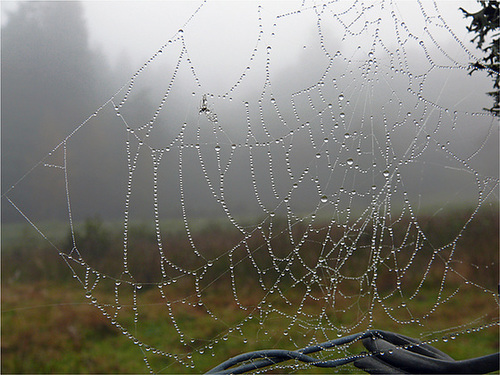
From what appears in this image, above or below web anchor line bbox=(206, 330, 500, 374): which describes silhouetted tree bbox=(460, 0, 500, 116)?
above

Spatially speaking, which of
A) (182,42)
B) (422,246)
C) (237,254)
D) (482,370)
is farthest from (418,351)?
(422,246)

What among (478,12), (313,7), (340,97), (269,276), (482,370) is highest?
(313,7)

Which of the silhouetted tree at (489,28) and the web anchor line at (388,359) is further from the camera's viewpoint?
the silhouetted tree at (489,28)

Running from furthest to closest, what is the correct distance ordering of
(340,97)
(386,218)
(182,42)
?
1. (386,218)
2. (340,97)
3. (182,42)

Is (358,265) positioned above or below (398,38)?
below

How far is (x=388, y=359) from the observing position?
514 millimetres

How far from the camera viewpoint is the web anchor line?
17.0 inches

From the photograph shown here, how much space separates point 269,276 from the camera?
1169 millimetres

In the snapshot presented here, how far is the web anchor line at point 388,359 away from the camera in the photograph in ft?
1.42

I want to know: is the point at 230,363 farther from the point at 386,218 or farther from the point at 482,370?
the point at 386,218

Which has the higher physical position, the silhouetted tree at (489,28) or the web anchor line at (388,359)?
the silhouetted tree at (489,28)

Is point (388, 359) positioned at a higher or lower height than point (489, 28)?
lower

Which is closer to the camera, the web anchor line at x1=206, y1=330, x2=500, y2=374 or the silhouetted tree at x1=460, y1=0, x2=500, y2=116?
the web anchor line at x1=206, y1=330, x2=500, y2=374

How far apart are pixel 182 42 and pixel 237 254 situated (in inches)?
22.3
